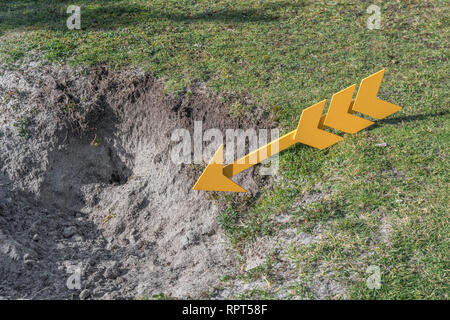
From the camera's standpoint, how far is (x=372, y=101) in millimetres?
5824

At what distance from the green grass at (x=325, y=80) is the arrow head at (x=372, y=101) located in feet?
0.44

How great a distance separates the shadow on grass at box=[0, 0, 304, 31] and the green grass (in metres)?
0.02

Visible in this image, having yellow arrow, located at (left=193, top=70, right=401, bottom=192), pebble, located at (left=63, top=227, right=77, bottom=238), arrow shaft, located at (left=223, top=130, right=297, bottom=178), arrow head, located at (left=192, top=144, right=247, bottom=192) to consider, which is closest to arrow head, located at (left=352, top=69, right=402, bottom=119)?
yellow arrow, located at (left=193, top=70, right=401, bottom=192)

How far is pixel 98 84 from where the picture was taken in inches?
266

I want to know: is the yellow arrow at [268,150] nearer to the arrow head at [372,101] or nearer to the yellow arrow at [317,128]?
the yellow arrow at [317,128]

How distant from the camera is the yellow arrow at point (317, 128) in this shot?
519 cm

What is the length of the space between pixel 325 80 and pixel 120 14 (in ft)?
14.0

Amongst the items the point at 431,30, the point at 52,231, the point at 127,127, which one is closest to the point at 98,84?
the point at 127,127

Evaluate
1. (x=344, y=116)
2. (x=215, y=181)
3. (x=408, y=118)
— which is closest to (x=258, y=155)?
(x=215, y=181)

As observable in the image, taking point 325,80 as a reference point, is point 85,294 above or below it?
below

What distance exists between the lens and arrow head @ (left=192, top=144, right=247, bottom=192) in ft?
16.7

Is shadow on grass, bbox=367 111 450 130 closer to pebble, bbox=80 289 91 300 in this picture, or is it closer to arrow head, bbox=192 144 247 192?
arrow head, bbox=192 144 247 192

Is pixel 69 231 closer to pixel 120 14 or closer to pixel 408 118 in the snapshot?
pixel 408 118

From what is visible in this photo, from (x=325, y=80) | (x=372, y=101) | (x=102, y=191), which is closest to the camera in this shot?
(x=372, y=101)
